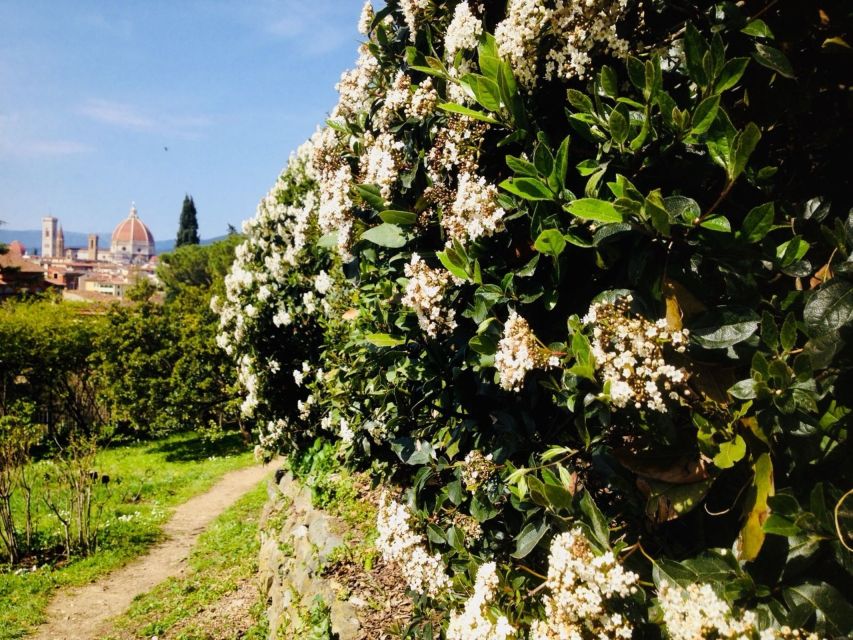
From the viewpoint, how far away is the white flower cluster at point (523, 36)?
1.54m

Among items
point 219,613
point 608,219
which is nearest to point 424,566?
point 608,219

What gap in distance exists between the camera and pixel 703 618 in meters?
1.13

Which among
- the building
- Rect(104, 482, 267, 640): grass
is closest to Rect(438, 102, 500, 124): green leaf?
Rect(104, 482, 267, 640): grass

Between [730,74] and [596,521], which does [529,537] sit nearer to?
[596,521]

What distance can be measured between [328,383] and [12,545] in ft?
22.7

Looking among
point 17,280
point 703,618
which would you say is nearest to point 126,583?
point 703,618

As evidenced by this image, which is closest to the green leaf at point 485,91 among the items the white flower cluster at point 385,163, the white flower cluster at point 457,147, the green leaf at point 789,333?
the white flower cluster at point 457,147

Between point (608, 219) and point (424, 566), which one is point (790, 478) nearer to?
point (608, 219)

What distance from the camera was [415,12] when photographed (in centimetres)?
206

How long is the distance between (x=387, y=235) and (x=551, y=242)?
2.51ft

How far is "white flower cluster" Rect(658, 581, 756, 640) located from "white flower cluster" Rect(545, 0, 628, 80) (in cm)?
123

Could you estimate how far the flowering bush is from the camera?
1.22m

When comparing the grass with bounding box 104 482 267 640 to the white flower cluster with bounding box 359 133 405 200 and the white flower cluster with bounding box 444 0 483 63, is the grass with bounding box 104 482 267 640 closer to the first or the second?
the white flower cluster with bounding box 359 133 405 200

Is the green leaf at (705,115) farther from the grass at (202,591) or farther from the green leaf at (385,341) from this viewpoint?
the grass at (202,591)
